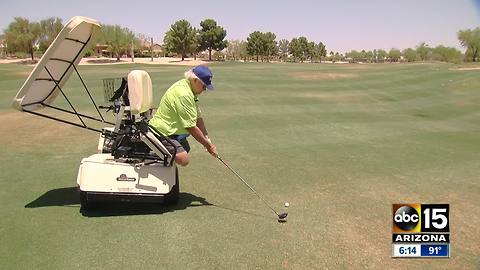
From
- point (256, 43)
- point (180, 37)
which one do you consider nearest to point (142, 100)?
point (180, 37)

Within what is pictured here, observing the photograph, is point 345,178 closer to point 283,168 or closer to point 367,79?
point 283,168

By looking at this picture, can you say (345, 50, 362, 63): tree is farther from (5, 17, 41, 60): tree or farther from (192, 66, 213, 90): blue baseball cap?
(192, 66, 213, 90): blue baseball cap

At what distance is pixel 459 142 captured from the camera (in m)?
11.9

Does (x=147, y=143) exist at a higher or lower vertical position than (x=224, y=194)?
higher

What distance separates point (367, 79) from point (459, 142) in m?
19.2

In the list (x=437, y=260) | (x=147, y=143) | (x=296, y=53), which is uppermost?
(x=296, y=53)

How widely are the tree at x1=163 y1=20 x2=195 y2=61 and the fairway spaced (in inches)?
2802

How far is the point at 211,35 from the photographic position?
8756cm

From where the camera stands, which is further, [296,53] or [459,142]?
[296,53]

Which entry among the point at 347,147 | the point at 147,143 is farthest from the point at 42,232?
the point at 347,147

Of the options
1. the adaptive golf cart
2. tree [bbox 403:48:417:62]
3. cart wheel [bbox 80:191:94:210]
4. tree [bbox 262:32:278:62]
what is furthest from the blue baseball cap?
tree [bbox 403:48:417:62]

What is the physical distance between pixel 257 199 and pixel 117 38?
77919 millimetres

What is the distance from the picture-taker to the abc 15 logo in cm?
495

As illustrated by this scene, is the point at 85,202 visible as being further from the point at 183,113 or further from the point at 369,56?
the point at 369,56
